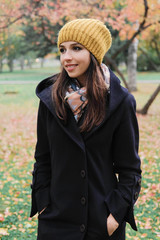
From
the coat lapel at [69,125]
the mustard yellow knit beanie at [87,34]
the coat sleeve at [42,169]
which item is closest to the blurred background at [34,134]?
the coat sleeve at [42,169]

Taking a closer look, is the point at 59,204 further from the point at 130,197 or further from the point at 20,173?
the point at 20,173

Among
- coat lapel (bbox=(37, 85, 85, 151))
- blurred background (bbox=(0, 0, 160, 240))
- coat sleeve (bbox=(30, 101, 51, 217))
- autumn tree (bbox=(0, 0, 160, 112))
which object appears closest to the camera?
coat lapel (bbox=(37, 85, 85, 151))

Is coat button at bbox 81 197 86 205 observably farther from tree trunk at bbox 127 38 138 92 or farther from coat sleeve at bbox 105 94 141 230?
tree trunk at bbox 127 38 138 92

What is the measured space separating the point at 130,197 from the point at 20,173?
13.6ft

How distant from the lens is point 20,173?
5602mm

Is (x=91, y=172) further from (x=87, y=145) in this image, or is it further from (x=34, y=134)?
(x=34, y=134)

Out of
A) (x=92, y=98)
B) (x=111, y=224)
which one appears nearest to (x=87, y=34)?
(x=92, y=98)

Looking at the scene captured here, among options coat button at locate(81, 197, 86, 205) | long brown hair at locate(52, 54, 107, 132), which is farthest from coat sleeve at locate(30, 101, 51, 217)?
coat button at locate(81, 197, 86, 205)

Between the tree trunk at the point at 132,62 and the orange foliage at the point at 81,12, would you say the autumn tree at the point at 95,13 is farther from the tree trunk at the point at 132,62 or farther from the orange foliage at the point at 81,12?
the tree trunk at the point at 132,62

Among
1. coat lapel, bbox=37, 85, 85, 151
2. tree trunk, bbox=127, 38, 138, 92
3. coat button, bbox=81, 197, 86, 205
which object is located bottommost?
tree trunk, bbox=127, 38, 138, 92

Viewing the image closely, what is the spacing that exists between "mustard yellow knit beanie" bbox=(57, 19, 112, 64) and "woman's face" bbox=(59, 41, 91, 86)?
0.03 metres

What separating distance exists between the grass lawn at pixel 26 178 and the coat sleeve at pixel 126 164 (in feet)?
6.95

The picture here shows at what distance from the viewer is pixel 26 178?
5352mm

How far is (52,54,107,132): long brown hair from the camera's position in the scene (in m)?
1.67
